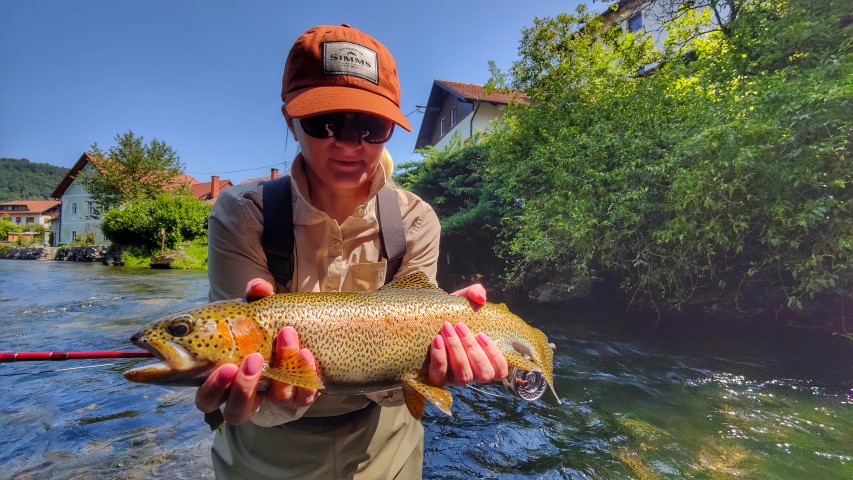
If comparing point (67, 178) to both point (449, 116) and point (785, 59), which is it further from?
point (785, 59)

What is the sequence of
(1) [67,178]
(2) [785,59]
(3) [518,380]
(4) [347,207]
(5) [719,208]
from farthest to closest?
(1) [67,178], (2) [785,59], (5) [719,208], (3) [518,380], (4) [347,207]

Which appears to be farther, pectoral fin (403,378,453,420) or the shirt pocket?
the shirt pocket

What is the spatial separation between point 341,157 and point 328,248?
1.61ft

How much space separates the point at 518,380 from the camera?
159 inches

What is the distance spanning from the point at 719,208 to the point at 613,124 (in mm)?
4479

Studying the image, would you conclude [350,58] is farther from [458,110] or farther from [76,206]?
[76,206]

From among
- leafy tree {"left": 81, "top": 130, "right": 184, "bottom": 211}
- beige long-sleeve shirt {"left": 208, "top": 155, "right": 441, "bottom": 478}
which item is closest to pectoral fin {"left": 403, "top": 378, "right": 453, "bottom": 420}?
Result: beige long-sleeve shirt {"left": 208, "top": 155, "right": 441, "bottom": 478}

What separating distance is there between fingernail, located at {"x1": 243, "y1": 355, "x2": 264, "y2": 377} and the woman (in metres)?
0.19

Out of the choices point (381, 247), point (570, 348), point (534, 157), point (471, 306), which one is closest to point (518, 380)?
point (471, 306)

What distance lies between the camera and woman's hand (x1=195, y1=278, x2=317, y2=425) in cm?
170

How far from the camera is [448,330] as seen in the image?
220cm

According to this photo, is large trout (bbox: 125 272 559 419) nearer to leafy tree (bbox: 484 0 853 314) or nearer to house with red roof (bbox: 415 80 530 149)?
leafy tree (bbox: 484 0 853 314)

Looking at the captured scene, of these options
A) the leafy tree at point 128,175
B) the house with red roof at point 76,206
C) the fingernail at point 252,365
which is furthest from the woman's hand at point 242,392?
the house with red roof at point 76,206

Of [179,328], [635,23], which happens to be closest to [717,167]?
[179,328]
